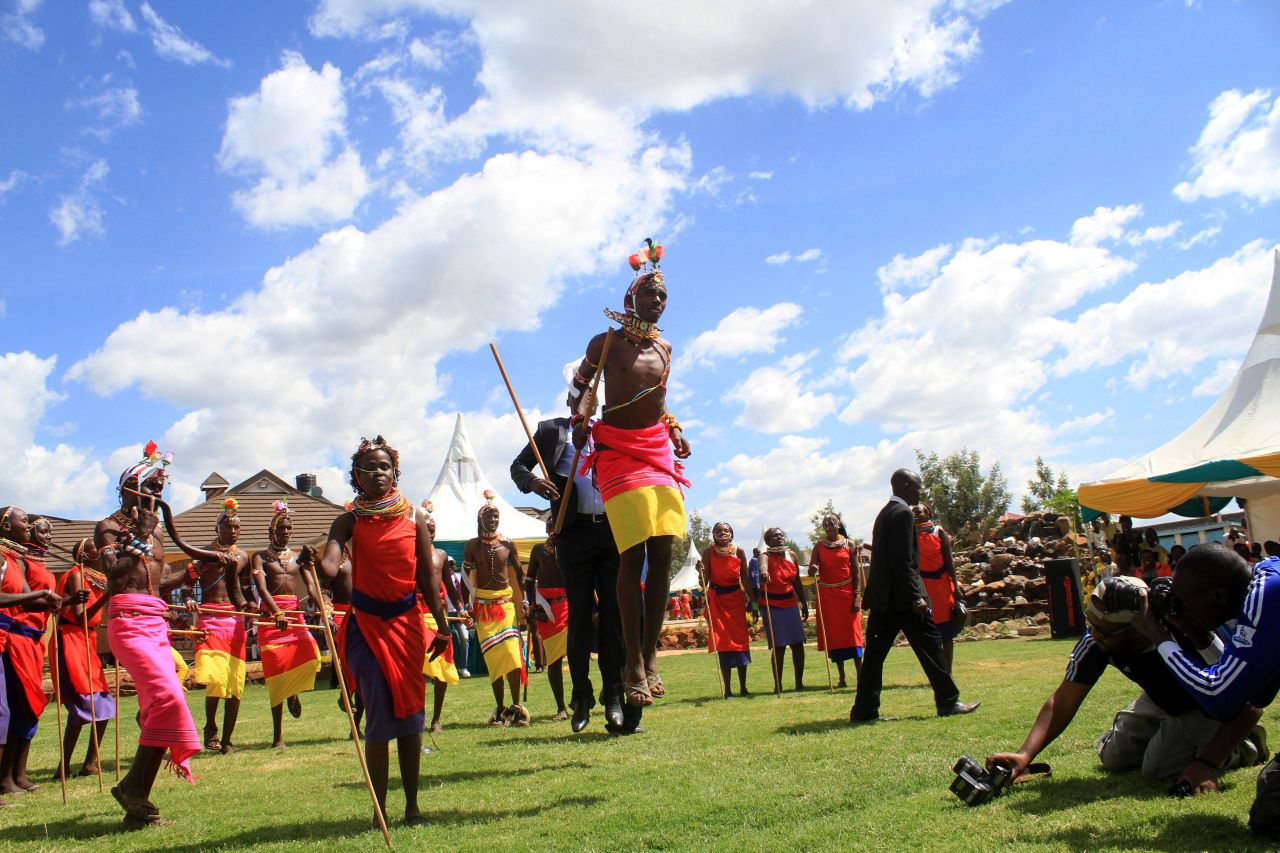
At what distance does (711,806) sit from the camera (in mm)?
4707

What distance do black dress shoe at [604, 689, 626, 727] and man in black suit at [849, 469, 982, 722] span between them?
7.07 feet

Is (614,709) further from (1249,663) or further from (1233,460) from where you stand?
(1233,460)

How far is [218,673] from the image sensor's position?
31.2 ft

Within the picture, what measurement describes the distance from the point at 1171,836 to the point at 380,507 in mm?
3978

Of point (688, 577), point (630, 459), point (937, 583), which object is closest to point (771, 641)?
point (937, 583)

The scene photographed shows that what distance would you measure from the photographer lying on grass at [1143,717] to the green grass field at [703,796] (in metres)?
0.15

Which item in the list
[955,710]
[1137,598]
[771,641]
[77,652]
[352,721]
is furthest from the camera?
[771,641]

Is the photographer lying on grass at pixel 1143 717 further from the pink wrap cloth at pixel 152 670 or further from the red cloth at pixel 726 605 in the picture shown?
the red cloth at pixel 726 605

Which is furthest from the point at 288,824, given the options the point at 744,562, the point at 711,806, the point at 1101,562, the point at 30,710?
the point at 1101,562

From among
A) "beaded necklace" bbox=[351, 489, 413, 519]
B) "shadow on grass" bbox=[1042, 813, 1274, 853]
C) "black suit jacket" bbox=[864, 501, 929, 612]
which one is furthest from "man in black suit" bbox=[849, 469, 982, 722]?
"beaded necklace" bbox=[351, 489, 413, 519]

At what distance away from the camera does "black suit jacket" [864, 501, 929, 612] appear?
8273mm

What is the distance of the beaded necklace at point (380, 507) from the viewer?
5.27 meters

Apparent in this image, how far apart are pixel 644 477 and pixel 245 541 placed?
26.2 metres

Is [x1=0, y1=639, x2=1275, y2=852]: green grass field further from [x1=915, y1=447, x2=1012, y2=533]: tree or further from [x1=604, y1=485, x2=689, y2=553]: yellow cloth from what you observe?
→ [x1=915, y1=447, x2=1012, y2=533]: tree
